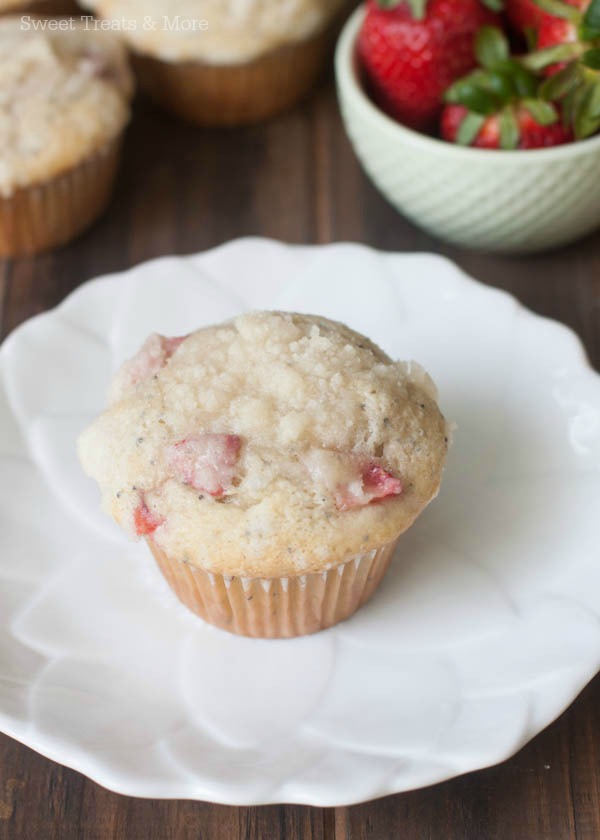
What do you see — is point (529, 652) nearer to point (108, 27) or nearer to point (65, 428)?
point (65, 428)

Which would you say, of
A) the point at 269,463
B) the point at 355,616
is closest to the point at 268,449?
the point at 269,463

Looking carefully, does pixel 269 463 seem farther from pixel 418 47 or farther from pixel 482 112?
pixel 418 47

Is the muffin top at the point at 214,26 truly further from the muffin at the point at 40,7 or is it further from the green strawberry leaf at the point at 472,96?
the green strawberry leaf at the point at 472,96

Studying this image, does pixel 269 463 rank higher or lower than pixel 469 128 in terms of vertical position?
lower

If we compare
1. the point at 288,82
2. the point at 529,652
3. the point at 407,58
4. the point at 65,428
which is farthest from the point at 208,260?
the point at 529,652

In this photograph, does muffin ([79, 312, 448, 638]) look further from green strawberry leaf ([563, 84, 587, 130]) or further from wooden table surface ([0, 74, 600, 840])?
green strawberry leaf ([563, 84, 587, 130])

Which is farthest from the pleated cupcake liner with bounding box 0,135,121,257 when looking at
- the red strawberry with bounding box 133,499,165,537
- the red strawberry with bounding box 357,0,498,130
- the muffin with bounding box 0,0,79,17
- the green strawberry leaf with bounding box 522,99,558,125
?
the red strawberry with bounding box 133,499,165,537
